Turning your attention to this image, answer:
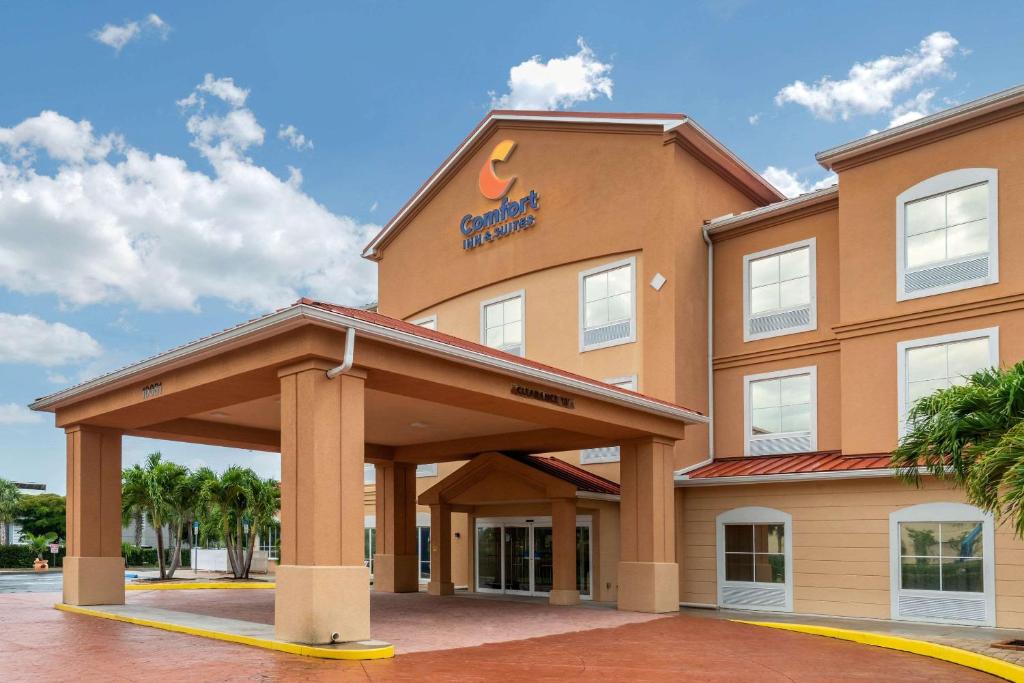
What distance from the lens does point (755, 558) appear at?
22.7 metres

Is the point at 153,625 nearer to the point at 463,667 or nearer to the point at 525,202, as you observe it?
the point at 463,667

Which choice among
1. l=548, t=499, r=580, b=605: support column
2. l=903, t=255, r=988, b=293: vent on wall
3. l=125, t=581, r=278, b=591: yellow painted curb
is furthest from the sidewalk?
l=125, t=581, r=278, b=591: yellow painted curb

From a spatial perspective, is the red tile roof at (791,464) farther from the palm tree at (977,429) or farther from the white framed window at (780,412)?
the palm tree at (977,429)

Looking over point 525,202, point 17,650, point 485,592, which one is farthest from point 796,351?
point 17,650

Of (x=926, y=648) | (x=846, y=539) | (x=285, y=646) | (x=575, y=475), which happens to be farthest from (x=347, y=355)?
(x=846, y=539)

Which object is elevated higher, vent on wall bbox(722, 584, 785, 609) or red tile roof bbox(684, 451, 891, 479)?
red tile roof bbox(684, 451, 891, 479)

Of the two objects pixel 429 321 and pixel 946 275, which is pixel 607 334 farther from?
pixel 946 275

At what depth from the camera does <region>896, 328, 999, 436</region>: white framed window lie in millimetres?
20109

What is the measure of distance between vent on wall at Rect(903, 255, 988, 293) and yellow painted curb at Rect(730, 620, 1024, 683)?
805 cm

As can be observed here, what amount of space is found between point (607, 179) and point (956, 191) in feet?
29.6

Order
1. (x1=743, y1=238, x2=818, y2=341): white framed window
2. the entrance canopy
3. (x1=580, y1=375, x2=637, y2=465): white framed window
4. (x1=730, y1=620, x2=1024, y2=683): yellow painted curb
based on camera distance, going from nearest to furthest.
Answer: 1. (x1=730, y1=620, x2=1024, y2=683): yellow painted curb
2. the entrance canopy
3. (x1=743, y1=238, x2=818, y2=341): white framed window
4. (x1=580, y1=375, x2=637, y2=465): white framed window

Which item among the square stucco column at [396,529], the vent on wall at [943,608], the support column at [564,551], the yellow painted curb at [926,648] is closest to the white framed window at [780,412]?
the vent on wall at [943,608]

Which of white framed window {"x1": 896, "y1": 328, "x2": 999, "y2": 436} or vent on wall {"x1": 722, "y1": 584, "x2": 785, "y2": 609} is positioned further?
vent on wall {"x1": 722, "y1": 584, "x2": 785, "y2": 609}

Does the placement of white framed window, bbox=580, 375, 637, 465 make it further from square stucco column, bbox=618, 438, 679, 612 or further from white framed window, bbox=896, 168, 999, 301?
white framed window, bbox=896, 168, 999, 301
